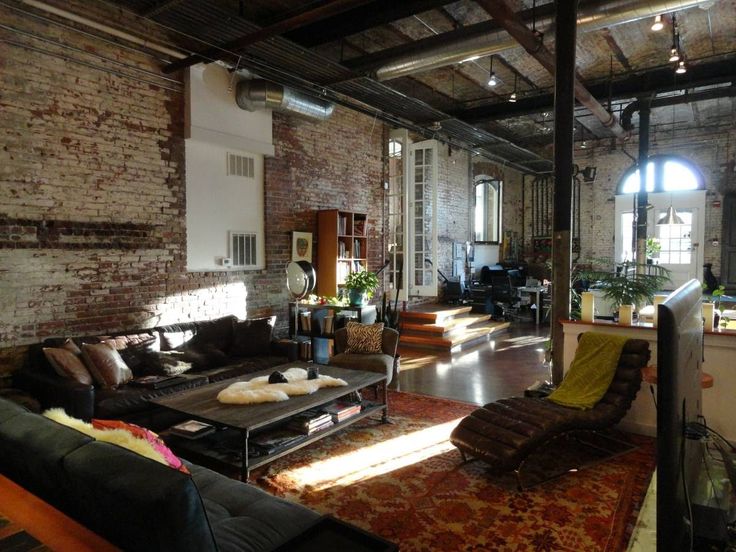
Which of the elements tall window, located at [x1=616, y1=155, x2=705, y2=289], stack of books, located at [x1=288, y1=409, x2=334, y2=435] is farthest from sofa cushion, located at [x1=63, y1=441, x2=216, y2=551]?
tall window, located at [x1=616, y1=155, x2=705, y2=289]

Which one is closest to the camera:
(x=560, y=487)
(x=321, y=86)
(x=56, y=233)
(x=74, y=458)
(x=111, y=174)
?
(x=74, y=458)

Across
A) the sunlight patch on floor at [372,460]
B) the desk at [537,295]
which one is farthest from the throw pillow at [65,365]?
the desk at [537,295]

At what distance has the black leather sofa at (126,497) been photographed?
142 cm

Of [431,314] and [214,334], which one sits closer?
[214,334]

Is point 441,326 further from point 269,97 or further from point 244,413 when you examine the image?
point 244,413

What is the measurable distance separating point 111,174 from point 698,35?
7.99 metres

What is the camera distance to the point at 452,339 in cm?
830

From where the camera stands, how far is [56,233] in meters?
4.76

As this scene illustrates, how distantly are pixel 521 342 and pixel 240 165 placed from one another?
5.54 m

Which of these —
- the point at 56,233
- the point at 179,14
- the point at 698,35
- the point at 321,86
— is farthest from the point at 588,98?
the point at 56,233

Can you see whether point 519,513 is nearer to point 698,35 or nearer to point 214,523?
point 214,523

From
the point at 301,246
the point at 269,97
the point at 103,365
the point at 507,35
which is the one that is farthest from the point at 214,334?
the point at 507,35

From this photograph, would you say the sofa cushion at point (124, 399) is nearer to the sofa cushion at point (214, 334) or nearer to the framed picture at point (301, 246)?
the sofa cushion at point (214, 334)

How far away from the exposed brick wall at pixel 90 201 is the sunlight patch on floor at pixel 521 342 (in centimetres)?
433
